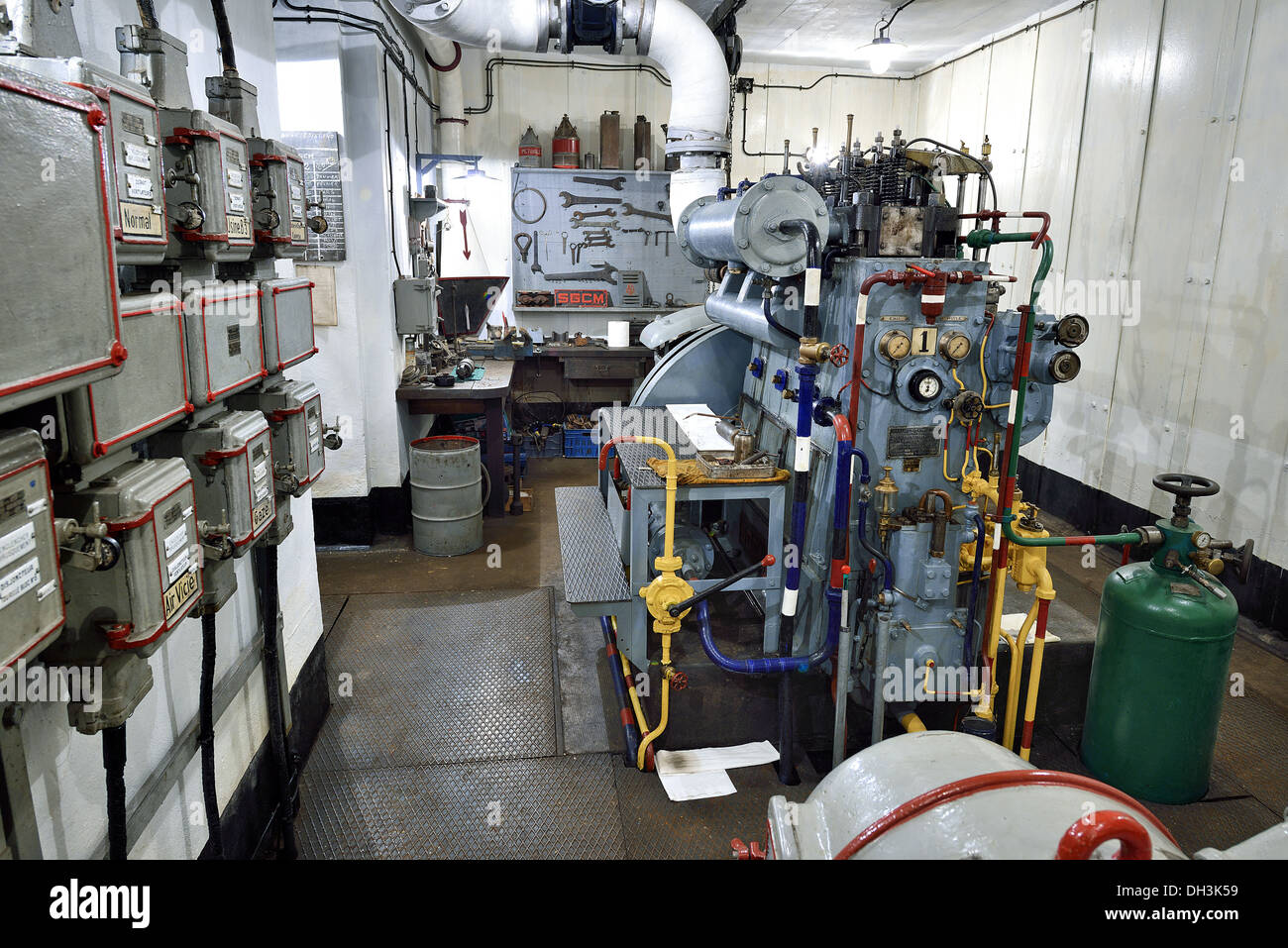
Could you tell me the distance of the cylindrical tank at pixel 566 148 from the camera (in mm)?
7402

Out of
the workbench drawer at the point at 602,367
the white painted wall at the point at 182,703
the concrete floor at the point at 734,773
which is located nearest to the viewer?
the white painted wall at the point at 182,703

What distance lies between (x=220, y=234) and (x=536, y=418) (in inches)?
236

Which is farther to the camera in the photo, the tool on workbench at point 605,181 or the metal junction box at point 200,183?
the tool on workbench at point 605,181

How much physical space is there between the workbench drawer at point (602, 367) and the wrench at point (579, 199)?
1.51 m

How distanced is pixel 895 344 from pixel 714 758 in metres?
1.69

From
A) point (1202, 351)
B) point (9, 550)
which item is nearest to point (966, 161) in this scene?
point (1202, 351)

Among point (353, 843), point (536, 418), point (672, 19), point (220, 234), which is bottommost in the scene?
point (353, 843)

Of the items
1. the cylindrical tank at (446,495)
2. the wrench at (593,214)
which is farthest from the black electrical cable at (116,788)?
the wrench at (593,214)

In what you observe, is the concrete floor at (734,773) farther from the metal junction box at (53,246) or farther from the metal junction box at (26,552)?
the metal junction box at (53,246)

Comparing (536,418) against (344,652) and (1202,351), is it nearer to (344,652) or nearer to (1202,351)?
(344,652)

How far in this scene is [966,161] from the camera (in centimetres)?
314

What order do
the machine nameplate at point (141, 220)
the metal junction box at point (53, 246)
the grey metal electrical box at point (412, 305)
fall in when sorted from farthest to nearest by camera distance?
the grey metal electrical box at point (412, 305)
the machine nameplate at point (141, 220)
the metal junction box at point (53, 246)

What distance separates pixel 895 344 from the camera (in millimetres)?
2738

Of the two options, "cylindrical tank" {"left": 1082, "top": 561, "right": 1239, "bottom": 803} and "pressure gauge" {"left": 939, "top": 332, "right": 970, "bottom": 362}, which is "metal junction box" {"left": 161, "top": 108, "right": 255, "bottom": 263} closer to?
"pressure gauge" {"left": 939, "top": 332, "right": 970, "bottom": 362}
